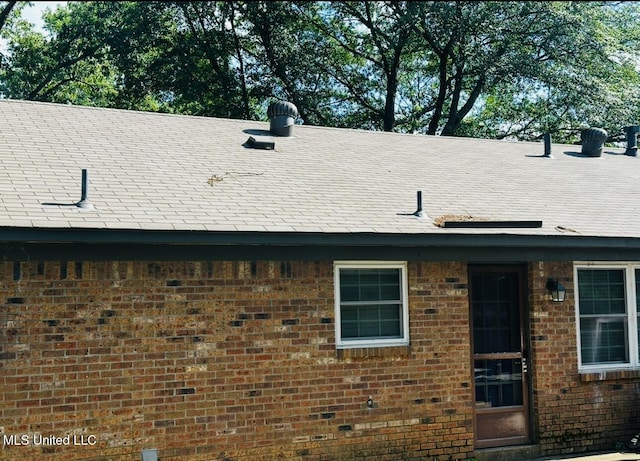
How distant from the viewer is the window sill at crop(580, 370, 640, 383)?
9977 millimetres

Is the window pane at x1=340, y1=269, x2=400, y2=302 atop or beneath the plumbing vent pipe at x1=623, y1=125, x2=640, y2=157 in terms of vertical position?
beneath

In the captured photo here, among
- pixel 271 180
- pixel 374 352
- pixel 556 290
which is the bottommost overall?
pixel 374 352

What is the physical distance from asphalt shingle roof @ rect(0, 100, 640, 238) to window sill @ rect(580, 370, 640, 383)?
6.03ft

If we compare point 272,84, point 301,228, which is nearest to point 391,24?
point 272,84

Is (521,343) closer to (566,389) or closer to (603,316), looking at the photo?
(566,389)

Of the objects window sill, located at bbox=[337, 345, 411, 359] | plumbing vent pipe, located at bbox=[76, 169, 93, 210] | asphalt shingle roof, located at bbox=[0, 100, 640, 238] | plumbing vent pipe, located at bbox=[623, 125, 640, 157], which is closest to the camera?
plumbing vent pipe, located at bbox=[76, 169, 93, 210]

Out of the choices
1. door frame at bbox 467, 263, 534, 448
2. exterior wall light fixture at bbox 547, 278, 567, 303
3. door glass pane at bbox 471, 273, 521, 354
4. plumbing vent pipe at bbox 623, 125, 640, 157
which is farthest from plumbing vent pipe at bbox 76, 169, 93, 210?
plumbing vent pipe at bbox 623, 125, 640, 157

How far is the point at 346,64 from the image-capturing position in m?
28.3

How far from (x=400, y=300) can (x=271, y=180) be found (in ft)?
7.54

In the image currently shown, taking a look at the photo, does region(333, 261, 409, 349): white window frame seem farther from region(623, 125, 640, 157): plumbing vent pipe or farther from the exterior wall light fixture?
region(623, 125, 640, 157): plumbing vent pipe

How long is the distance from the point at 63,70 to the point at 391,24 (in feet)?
38.5

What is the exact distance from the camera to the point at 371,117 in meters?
28.7

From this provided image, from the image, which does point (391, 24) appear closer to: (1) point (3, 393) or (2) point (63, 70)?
(2) point (63, 70)

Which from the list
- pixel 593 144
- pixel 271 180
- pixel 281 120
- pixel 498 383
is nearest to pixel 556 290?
pixel 498 383
